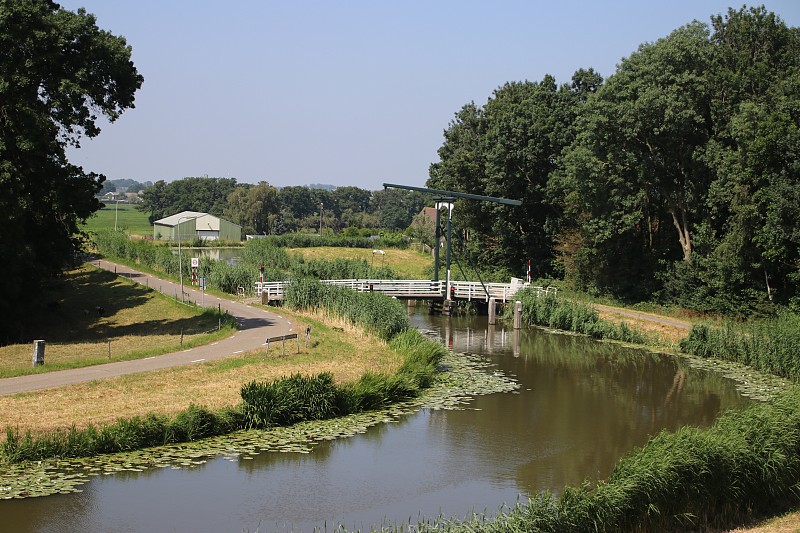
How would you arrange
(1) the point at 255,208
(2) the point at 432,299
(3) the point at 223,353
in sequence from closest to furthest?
(3) the point at 223,353, (2) the point at 432,299, (1) the point at 255,208

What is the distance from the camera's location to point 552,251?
67938 millimetres

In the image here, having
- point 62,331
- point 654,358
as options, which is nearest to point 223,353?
point 62,331

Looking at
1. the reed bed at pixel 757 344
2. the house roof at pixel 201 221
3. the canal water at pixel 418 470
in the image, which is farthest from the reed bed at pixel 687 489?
the house roof at pixel 201 221

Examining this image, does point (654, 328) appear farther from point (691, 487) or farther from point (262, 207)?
point (262, 207)

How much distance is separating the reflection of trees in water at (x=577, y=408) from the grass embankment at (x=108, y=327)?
501 inches

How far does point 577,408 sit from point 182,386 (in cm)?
1354

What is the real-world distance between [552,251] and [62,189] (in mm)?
39958

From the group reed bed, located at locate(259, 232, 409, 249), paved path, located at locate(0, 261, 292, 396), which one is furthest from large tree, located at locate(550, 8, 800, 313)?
reed bed, located at locate(259, 232, 409, 249)

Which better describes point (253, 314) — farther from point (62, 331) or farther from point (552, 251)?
point (552, 251)

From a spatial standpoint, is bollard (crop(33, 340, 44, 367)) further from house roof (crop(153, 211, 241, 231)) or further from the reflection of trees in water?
house roof (crop(153, 211, 241, 231))

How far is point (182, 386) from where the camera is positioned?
92.7 feet

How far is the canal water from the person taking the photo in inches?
744

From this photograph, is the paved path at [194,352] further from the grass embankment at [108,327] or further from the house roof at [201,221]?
the house roof at [201,221]

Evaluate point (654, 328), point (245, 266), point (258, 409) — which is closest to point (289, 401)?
point (258, 409)
